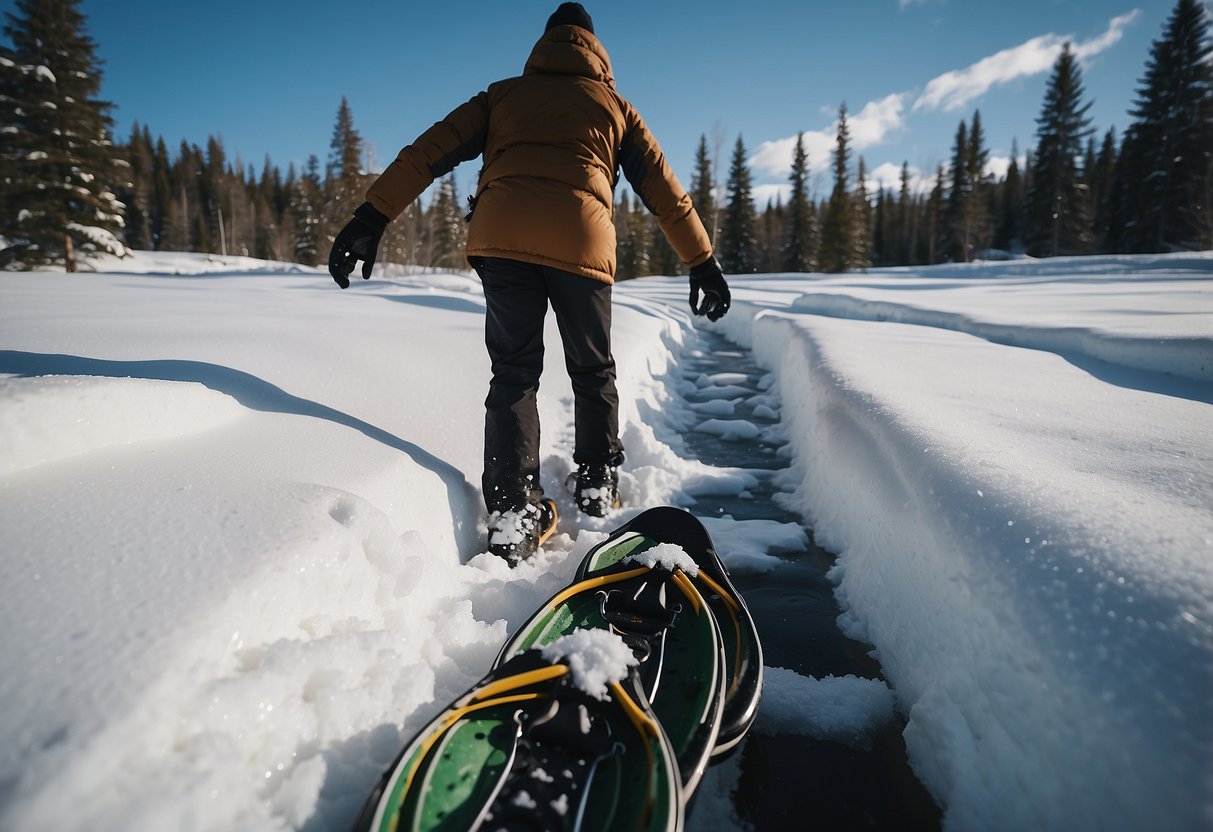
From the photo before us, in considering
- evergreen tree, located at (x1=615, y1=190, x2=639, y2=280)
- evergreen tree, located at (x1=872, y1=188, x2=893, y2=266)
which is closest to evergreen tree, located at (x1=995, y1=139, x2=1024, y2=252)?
evergreen tree, located at (x1=872, y1=188, x2=893, y2=266)

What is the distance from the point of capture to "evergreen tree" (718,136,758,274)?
31125mm

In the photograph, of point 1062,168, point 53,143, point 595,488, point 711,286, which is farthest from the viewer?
point 1062,168

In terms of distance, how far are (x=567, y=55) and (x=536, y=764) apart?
229 cm

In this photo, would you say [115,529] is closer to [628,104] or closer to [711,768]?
[711,768]

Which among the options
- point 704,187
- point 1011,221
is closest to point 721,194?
point 704,187

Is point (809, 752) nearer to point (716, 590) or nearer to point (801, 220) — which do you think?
point (716, 590)

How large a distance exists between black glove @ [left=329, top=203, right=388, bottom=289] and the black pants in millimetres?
405

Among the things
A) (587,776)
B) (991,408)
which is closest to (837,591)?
(991,408)

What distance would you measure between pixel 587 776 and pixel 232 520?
37.1 inches

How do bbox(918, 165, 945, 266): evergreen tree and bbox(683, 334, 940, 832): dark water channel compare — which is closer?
bbox(683, 334, 940, 832): dark water channel

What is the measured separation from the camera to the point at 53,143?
1473cm

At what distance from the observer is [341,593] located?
1181 mm

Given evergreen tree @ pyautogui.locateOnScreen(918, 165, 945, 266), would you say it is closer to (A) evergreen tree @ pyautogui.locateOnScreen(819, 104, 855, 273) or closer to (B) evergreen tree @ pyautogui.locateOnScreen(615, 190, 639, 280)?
(A) evergreen tree @ pyautogui.locateOnScreen(819, 104, 855, 273)

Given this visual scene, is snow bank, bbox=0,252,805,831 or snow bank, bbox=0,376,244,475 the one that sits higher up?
snow bank, bbox=0,376,244,475
